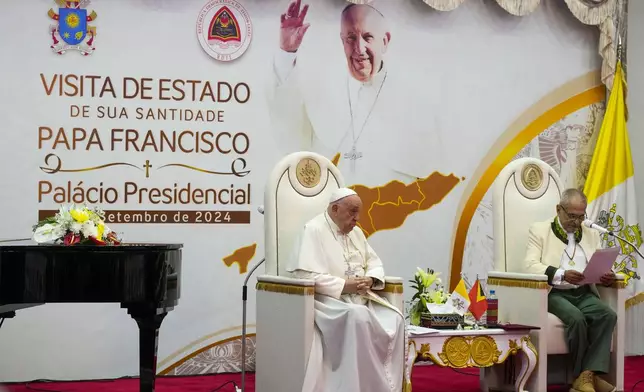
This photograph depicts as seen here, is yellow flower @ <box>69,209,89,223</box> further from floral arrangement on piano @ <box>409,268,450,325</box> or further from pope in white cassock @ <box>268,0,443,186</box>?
pope in white cassock @ <box>268,0,443,186</box>

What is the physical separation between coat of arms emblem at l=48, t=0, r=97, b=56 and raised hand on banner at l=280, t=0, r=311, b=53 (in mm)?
1428

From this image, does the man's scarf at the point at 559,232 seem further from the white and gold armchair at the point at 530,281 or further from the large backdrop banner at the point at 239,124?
the large backdrop banner at the point at 239,124

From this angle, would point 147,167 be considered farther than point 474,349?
Yes

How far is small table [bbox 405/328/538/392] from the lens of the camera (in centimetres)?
563

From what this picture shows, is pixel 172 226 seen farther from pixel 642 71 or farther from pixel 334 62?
pixel 642 71

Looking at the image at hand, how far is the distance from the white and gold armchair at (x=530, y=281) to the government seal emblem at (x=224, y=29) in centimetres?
221

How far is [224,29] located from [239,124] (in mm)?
726

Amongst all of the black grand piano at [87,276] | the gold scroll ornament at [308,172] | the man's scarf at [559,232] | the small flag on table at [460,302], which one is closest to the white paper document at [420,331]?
the small flag on table at [460,302]

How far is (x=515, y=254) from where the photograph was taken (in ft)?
21.4

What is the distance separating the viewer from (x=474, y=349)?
5781 mm

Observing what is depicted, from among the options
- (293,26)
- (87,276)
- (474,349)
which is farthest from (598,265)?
(87,276)

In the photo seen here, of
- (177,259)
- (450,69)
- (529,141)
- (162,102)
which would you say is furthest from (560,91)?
A: (177,259)

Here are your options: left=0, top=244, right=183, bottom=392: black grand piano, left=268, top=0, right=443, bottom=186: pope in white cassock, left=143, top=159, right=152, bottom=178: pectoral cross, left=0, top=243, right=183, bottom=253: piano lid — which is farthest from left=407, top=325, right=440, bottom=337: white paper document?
left=143, top=159, right=152, bottom=178: pectoral cross

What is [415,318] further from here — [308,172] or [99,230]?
[99,230]
